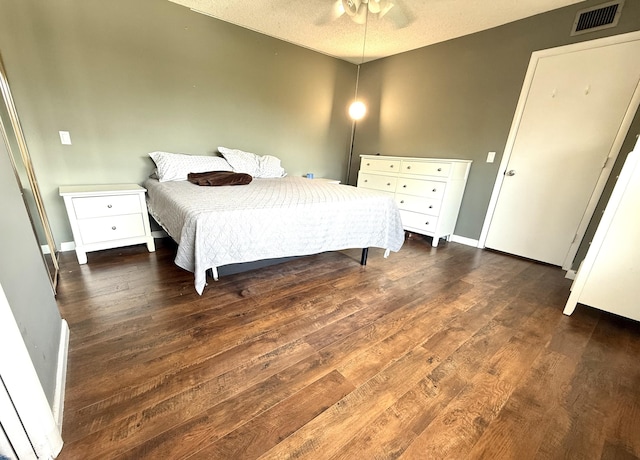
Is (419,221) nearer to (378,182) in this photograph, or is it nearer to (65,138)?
(378,182)

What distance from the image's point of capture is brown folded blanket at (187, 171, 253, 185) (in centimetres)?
230

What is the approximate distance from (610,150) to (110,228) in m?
4.35

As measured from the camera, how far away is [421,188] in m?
3.09

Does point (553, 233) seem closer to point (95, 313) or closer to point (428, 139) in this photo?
point (428, 139)

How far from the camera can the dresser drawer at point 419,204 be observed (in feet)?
9.85

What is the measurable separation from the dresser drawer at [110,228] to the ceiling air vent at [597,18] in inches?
165

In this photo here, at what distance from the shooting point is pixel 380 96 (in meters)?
3.79

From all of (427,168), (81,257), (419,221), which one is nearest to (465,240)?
(419,221)

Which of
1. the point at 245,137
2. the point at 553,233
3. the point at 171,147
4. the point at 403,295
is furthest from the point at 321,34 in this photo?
the point at 553,233

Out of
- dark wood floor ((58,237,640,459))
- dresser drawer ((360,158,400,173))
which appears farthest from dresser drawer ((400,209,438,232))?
dark wood floor ((58,237,640,459))

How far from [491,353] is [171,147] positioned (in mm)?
3252

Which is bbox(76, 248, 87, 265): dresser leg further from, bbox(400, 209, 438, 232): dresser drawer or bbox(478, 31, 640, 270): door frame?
bbox(478, 31, 640, 270): door frame

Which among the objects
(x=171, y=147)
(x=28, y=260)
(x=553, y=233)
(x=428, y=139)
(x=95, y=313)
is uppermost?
(x=428, y=139)

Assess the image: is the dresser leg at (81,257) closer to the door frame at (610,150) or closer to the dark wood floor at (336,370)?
the dark wood floor at (336,370)
